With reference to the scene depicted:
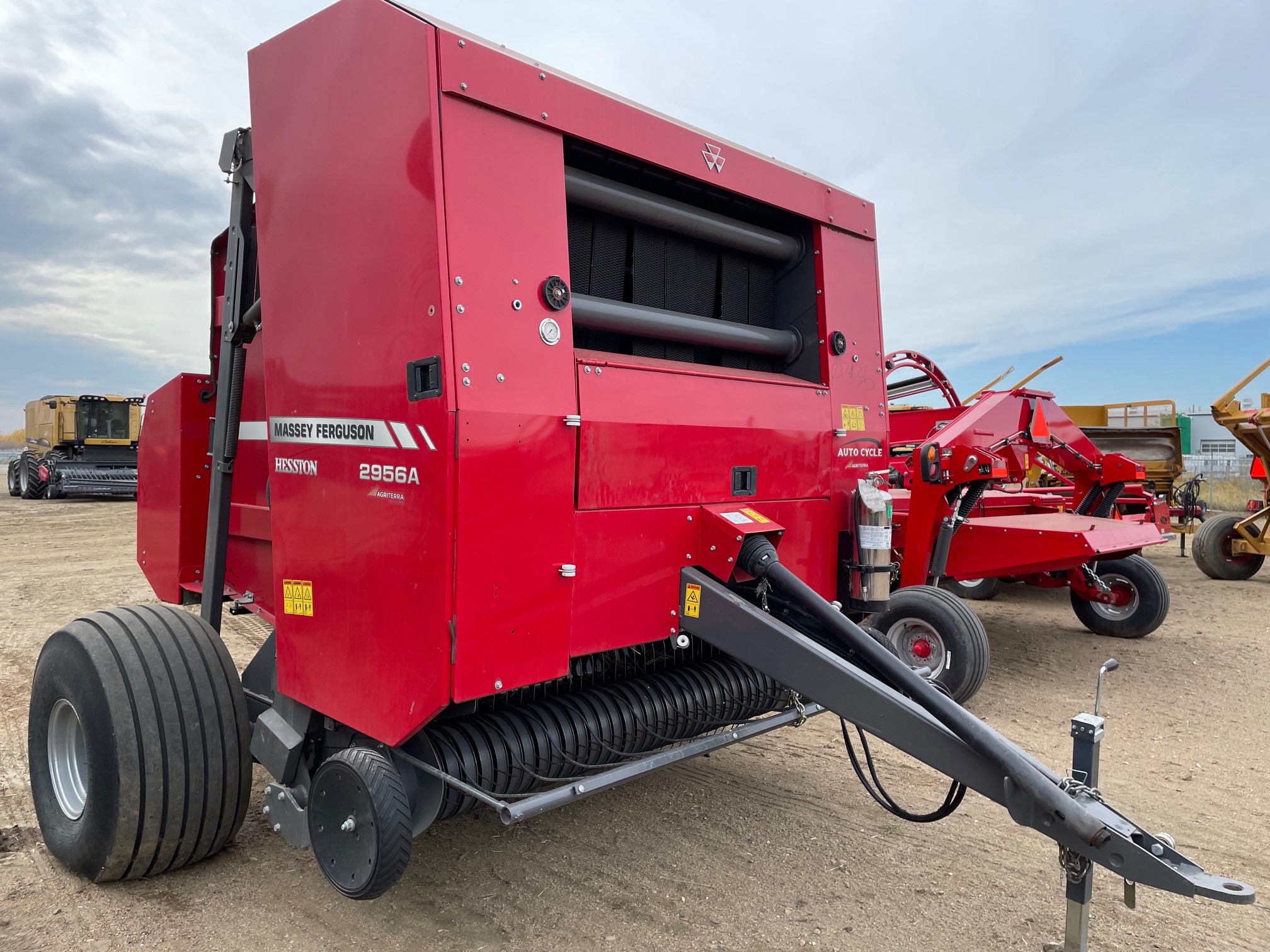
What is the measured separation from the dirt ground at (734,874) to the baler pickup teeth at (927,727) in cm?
75

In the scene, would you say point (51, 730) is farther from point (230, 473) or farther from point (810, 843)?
point (810, 843)

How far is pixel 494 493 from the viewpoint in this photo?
2.18 meters

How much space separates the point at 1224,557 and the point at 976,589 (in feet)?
11.7

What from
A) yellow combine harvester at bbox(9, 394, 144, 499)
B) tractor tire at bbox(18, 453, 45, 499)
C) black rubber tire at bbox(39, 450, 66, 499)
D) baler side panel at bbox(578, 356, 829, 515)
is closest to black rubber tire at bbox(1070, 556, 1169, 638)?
baler side panel at bbox(578, 356, 829, 515)

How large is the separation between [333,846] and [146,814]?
0.77m

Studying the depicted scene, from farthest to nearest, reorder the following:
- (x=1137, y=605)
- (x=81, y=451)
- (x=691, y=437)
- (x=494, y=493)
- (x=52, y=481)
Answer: (x=81, y=451)
(x=52, y=481)
(x=1137, y=605)
(x=691, y=437)
(x=494, y=493)

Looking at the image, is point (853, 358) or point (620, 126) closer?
point (620, 126)

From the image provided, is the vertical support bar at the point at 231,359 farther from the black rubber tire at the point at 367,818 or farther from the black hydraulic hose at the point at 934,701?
the black hydraulic hose at the point at 934,701

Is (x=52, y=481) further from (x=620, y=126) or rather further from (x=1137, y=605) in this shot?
(x=1137, y=605)

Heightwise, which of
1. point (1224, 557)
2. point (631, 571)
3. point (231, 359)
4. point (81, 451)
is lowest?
point (1224, 557)

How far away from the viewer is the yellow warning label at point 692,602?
8.68 feet

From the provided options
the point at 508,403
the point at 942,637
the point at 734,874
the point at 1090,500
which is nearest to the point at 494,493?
the point at 508,403

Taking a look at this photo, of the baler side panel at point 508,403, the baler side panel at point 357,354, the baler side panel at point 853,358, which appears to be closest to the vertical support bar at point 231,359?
the baler side panel at point 357,354

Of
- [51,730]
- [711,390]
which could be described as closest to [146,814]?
[51,730]
